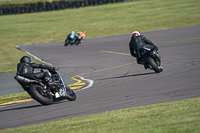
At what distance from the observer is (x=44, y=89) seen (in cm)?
927

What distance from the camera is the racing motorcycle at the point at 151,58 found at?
1344 centimetres

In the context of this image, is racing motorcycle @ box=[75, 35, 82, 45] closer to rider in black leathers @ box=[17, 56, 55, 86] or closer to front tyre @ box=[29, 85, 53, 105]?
rider in black leathers @ box=[17, 56, 55, 86]

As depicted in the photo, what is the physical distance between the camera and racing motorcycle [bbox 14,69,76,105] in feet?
29.9

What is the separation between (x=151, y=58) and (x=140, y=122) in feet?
25.4

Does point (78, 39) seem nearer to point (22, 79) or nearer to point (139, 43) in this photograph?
point (139, 43)

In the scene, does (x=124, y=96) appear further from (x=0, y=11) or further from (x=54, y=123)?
(x=0, y=11)

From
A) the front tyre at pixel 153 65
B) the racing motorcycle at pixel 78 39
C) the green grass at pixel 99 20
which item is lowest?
the green grass at pixel 99 20

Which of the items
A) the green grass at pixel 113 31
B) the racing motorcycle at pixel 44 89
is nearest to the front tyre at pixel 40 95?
the racing motorcycle at pixel 44 89

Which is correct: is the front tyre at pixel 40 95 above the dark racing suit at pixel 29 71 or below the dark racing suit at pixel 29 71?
below

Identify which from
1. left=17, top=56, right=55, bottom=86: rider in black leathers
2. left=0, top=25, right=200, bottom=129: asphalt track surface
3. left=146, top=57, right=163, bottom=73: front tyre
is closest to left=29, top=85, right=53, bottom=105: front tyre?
left=0, top=25, right=200, bottom=129: asphalt track surface

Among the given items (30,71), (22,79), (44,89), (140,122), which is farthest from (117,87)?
(140,122)

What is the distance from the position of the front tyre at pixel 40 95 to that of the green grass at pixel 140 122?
217 centimetres

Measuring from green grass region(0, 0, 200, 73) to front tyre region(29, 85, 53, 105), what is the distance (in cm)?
1797

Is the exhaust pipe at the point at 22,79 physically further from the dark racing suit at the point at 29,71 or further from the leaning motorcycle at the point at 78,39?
the leaning motorcycle at the point at 78,39
